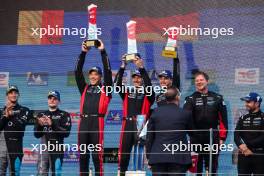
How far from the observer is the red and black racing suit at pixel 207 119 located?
24.3ft

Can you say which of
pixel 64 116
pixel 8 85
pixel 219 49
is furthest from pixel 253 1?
pixel 8 85

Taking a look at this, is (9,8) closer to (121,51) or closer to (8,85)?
(8,85)

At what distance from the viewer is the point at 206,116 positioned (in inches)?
294

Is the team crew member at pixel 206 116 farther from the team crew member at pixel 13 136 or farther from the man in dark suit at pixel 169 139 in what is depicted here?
the team crew member at pixel 13 136

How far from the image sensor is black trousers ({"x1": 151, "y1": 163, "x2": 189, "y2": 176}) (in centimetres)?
609

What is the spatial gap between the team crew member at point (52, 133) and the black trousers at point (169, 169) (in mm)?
2015

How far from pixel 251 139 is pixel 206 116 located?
0.53 metres

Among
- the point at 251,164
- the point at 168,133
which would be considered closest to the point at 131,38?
the point at 251,164

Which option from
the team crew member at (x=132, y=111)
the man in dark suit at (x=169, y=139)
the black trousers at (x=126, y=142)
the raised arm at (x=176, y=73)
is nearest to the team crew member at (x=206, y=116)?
the raised arm at (x=176, y=73)

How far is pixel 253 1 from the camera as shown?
8633 millimetres

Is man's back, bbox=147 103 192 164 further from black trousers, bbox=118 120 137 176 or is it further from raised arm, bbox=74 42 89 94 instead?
raised arm, bbox=74 42 89 94

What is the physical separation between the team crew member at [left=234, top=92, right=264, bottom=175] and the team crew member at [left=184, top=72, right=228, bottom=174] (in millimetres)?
198

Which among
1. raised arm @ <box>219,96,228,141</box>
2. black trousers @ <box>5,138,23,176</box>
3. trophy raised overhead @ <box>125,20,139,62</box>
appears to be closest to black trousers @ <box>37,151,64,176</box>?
black trousers @ <box>5,138,23,176</box>

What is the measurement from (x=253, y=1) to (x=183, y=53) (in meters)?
1.07
